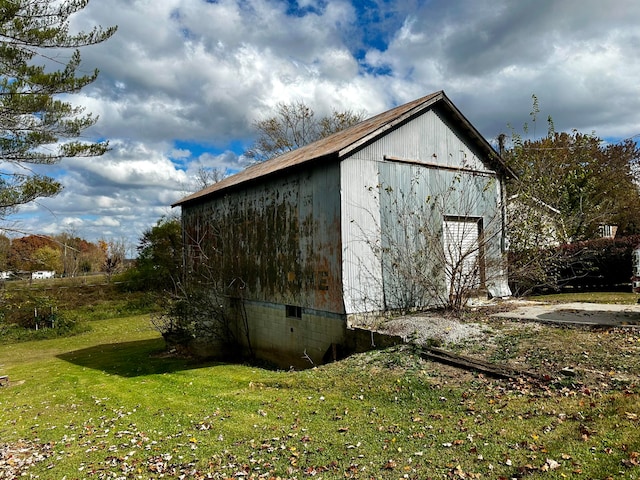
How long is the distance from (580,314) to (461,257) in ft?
8.75

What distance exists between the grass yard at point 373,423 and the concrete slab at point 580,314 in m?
0.62

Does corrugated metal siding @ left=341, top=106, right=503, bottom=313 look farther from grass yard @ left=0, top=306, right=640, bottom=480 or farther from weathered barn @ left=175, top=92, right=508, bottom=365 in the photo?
→ grass yard @ left=0, top=306, right=640, bottom=480

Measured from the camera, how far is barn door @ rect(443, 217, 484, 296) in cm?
1027

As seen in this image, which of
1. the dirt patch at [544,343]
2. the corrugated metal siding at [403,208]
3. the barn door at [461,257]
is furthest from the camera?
the barn door at [461,257]

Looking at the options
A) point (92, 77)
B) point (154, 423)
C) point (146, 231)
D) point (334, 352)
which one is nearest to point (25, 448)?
point (154, 423)

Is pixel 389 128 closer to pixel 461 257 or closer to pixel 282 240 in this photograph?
pixel 461 257

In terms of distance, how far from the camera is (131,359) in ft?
49.2

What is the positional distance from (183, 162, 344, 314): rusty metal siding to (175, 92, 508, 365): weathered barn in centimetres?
4

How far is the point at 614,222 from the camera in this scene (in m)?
31.7

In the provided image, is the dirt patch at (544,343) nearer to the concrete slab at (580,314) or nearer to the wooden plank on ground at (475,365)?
the concrete slab at (580,314)

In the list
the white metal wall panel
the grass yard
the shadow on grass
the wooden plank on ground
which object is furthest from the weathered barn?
the shadow on grass

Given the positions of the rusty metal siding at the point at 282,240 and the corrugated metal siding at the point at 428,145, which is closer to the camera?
the rusty metal siding at the point at 282,240

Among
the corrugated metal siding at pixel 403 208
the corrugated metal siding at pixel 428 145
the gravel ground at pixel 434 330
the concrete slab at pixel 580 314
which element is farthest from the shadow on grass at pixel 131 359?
the concrete slab at pixel 580 314

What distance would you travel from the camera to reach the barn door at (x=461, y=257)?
1027cm
